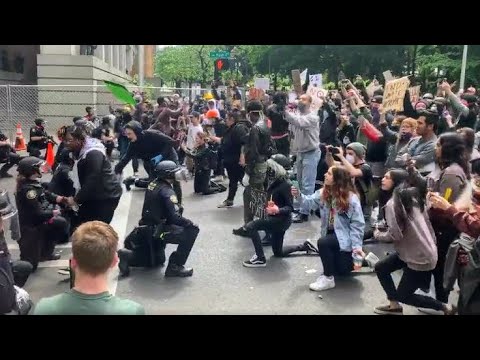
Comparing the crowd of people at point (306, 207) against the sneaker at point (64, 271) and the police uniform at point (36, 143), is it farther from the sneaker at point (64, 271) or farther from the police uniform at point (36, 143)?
the police uniform at point (36, 143)

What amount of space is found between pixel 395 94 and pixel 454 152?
343cm

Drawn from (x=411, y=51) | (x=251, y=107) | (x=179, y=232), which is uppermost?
(x=411, y=51)

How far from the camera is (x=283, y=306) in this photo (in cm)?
551

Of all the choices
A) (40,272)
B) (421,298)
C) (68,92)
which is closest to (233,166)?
(40,272)

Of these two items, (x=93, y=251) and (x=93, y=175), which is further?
(x=93, y=175)

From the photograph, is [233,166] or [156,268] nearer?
[156,268]

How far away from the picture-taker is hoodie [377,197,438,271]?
4.94 m

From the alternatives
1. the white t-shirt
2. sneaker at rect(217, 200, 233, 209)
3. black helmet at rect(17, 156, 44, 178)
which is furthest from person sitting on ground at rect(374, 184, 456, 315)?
the white t-shirt

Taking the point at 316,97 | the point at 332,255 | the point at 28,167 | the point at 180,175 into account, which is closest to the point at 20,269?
the point at 28,167

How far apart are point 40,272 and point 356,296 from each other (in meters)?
3.69

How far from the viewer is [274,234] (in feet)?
22.9

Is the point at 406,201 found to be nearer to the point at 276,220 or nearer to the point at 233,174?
the point at 276,220

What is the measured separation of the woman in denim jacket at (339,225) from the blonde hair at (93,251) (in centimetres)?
358
